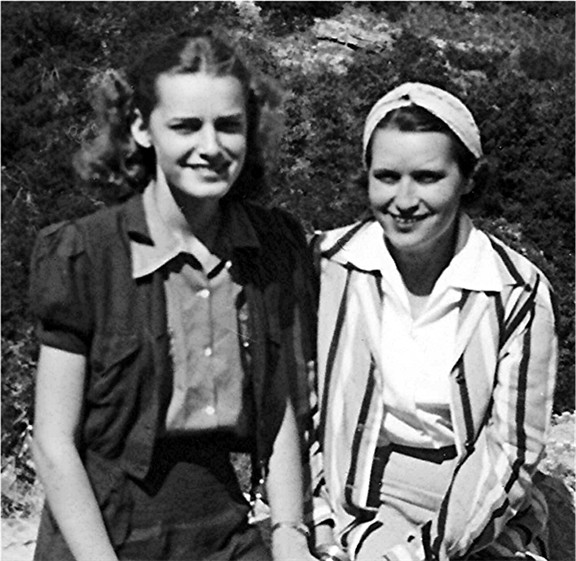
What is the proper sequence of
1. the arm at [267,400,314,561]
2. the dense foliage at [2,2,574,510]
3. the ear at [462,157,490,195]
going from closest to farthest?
1. the arm at [267,400,314,561]
2. the ear at [462,157,490,195]
3. the dense foliage at [2,2,574,510]

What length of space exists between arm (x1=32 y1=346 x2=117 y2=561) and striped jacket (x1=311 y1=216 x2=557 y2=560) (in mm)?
546

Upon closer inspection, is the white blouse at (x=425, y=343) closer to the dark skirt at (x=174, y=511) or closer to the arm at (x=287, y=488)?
the arm at (x=287, y=488)

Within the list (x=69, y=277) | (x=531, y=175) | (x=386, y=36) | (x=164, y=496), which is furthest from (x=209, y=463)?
(x=386, y=36)

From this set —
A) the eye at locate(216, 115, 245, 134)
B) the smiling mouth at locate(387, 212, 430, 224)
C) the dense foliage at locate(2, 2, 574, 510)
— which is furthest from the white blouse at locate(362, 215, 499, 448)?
the dense foliage at locate(2, 2, 574, 510)

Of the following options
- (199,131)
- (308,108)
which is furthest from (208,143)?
(308,108)

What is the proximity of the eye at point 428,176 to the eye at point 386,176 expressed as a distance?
4cm

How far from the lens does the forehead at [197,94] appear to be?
2.26 meters

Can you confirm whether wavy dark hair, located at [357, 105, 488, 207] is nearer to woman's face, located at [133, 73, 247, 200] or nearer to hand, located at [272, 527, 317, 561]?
woman's face, located at [133, 73, 247, 200]

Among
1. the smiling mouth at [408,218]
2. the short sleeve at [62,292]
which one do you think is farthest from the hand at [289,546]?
the smiling mouth at [408,218]

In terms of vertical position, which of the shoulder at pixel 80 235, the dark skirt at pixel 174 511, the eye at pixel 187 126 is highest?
the eye at pixel 187 126

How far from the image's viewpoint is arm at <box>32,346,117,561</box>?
2.25 metres

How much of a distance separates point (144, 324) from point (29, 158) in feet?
8.08

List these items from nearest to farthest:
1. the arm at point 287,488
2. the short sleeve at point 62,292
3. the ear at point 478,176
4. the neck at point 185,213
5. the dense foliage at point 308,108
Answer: the short sleeve at point 62,292
the neck at point 185,213
the arm at point 287,488
the ear at point 478,176
the dense foliage at point 308,108

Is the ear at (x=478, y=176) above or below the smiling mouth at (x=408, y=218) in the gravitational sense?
above
